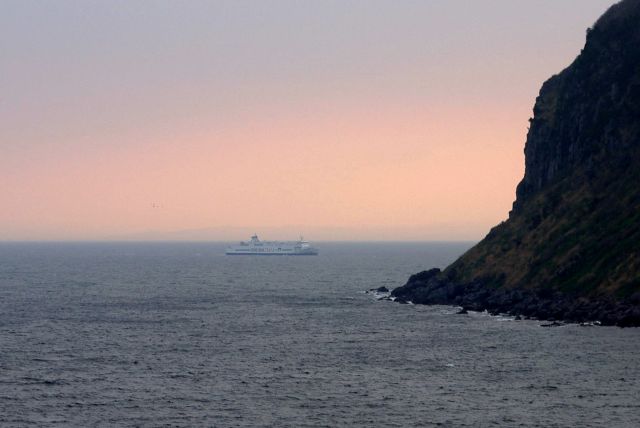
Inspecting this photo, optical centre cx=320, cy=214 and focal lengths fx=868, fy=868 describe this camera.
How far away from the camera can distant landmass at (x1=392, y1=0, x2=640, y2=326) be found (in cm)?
13688

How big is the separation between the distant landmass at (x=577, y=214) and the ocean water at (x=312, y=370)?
12.9 meters

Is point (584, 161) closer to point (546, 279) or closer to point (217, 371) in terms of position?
point (546, 279)

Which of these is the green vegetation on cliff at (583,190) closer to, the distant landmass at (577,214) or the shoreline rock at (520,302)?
the distant landmass at (577,214)

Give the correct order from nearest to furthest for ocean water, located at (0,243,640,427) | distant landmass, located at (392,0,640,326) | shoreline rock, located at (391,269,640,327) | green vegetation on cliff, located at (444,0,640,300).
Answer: ocean water, located at (0,243,640,427)
shoreline rock, located at (391,269,640,327)
distant landmass, located at (392,0,640,326)
green vegetation on cliff, located at (444,0,640,300)

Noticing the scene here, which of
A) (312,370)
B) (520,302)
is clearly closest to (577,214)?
(520,302)

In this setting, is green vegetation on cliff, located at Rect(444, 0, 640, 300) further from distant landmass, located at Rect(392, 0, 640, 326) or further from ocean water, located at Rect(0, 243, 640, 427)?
ocean water, located at Rect(0, 243, 640, 427)

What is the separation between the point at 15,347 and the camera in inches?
4186

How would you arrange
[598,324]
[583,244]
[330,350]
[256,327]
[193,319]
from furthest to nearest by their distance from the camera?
1. [583,244]
2. [193,319]
3. [256,327]
4. [598,324]
5. [330,350]

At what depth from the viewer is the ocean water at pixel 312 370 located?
7219 centimetres

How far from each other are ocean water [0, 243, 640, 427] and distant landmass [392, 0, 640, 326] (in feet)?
42.2

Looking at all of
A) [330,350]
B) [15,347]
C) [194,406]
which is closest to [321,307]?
[330,350]

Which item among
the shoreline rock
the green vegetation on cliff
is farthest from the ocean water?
the green vegetation on cliff

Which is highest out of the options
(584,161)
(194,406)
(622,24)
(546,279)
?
(622,24)

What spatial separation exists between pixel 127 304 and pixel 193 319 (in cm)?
3183
